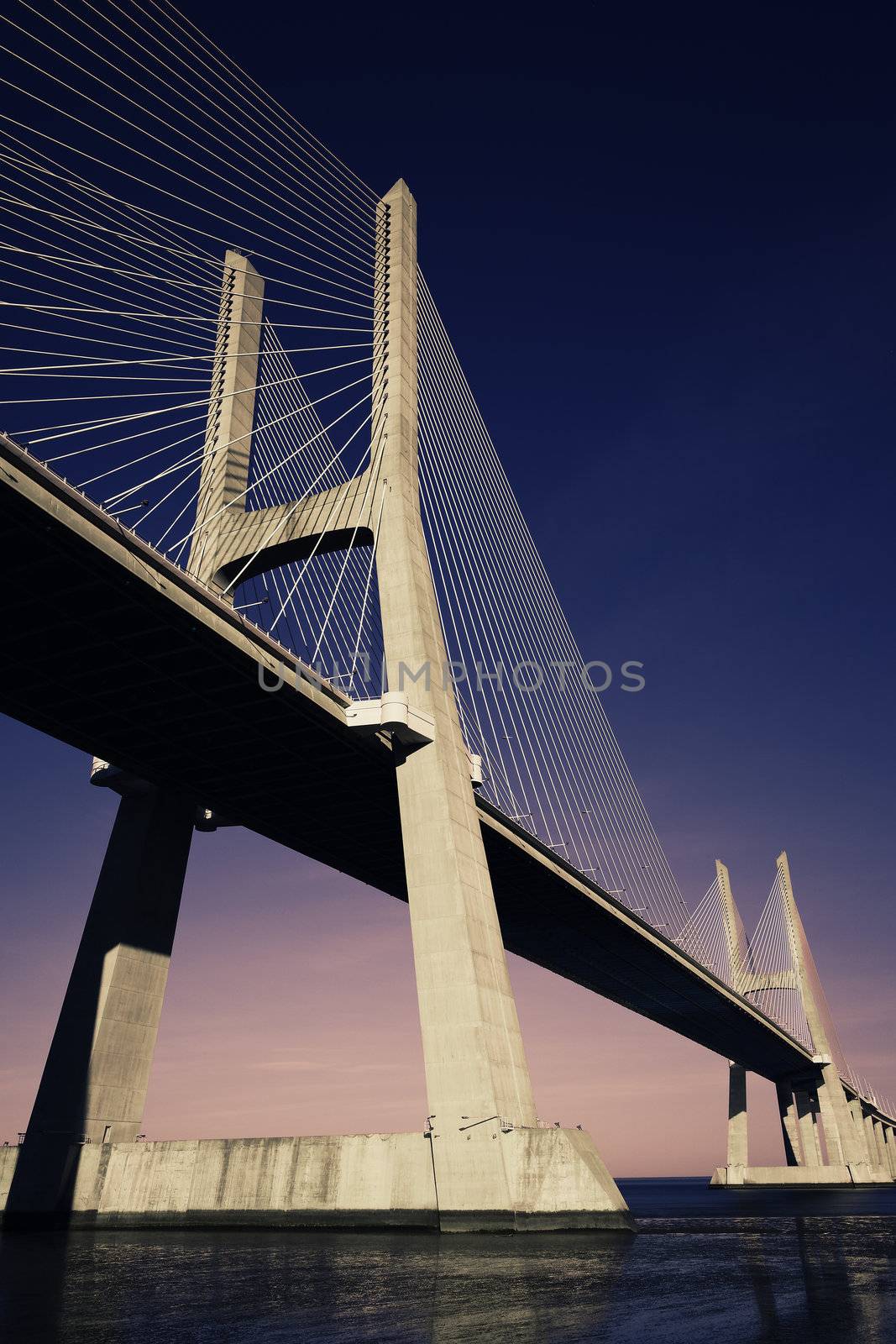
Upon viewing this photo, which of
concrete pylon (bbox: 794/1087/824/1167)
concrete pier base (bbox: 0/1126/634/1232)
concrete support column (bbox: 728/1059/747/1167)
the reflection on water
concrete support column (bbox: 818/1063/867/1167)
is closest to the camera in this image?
the reflection on water

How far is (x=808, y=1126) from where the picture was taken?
105125 millimetres

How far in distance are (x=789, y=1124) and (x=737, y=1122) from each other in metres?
15.2

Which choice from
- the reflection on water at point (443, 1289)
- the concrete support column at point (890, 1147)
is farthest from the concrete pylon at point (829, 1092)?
the reflection on water at point (443, 1289)

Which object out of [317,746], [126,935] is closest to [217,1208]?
[126,935]

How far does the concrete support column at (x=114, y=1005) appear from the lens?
30906 mm

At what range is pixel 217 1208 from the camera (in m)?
27.8

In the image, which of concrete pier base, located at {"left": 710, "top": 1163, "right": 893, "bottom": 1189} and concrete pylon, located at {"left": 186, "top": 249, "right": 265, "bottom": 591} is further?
concrete pier base, located at {"left": 710, "top": 1163, "right": 893, "bottom": 1189}

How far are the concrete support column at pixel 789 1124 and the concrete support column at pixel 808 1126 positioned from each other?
1.92 feet

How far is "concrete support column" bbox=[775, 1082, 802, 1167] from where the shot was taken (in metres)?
105

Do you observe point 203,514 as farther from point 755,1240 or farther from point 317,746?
point 755,1240

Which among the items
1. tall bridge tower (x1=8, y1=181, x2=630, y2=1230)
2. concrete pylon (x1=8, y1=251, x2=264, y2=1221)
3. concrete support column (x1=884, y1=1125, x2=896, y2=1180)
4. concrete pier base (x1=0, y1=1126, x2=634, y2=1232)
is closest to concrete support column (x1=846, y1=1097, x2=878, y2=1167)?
concrete support column (x1=884, y1=1125, x2=896, y2=1180)

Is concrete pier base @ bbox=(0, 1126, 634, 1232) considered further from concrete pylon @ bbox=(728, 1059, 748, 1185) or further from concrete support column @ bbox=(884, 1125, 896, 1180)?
concrete support column @ bbox=(884, 1125, 896, 1180)

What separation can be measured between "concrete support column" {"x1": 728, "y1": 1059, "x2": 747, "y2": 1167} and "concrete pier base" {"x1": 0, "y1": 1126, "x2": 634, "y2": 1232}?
7646cm

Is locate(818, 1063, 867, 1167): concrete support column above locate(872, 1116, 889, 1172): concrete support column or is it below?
below
